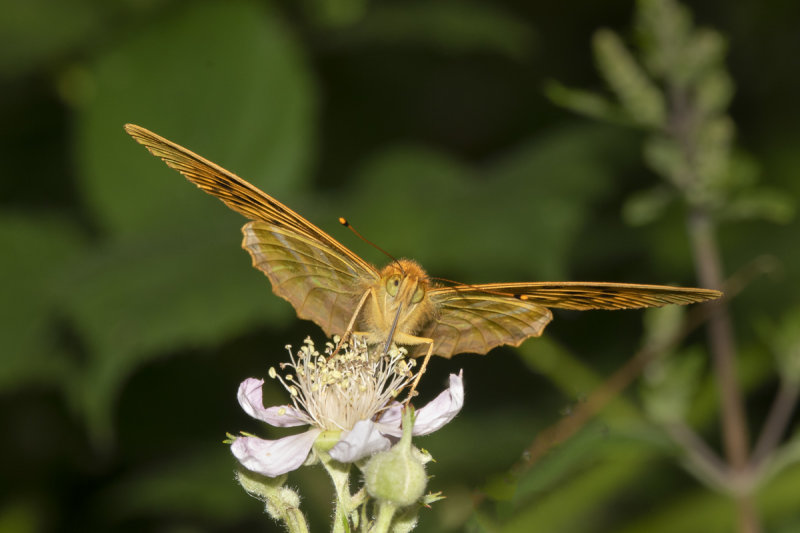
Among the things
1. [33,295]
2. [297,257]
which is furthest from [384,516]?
[33,295]

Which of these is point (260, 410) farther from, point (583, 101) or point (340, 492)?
point (583, 101)

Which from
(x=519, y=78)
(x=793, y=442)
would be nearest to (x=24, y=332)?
(x=793, y=442)

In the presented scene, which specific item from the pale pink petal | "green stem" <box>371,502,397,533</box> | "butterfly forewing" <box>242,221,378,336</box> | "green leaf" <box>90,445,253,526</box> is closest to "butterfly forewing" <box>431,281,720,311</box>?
"butterfly forewing" <box>242,221,378,336</box>

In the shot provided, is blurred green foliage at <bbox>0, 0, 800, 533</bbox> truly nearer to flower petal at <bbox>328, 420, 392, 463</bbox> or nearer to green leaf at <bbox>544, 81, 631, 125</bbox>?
green leaf at <bbox>544, 81, 631, 125</bbox>

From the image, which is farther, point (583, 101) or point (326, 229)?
point (326, 229)

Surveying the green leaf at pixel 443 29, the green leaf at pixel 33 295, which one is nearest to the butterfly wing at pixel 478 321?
the green leaf at pixel 33 295

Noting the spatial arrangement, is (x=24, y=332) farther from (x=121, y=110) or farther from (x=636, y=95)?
(x=636, y=95)
